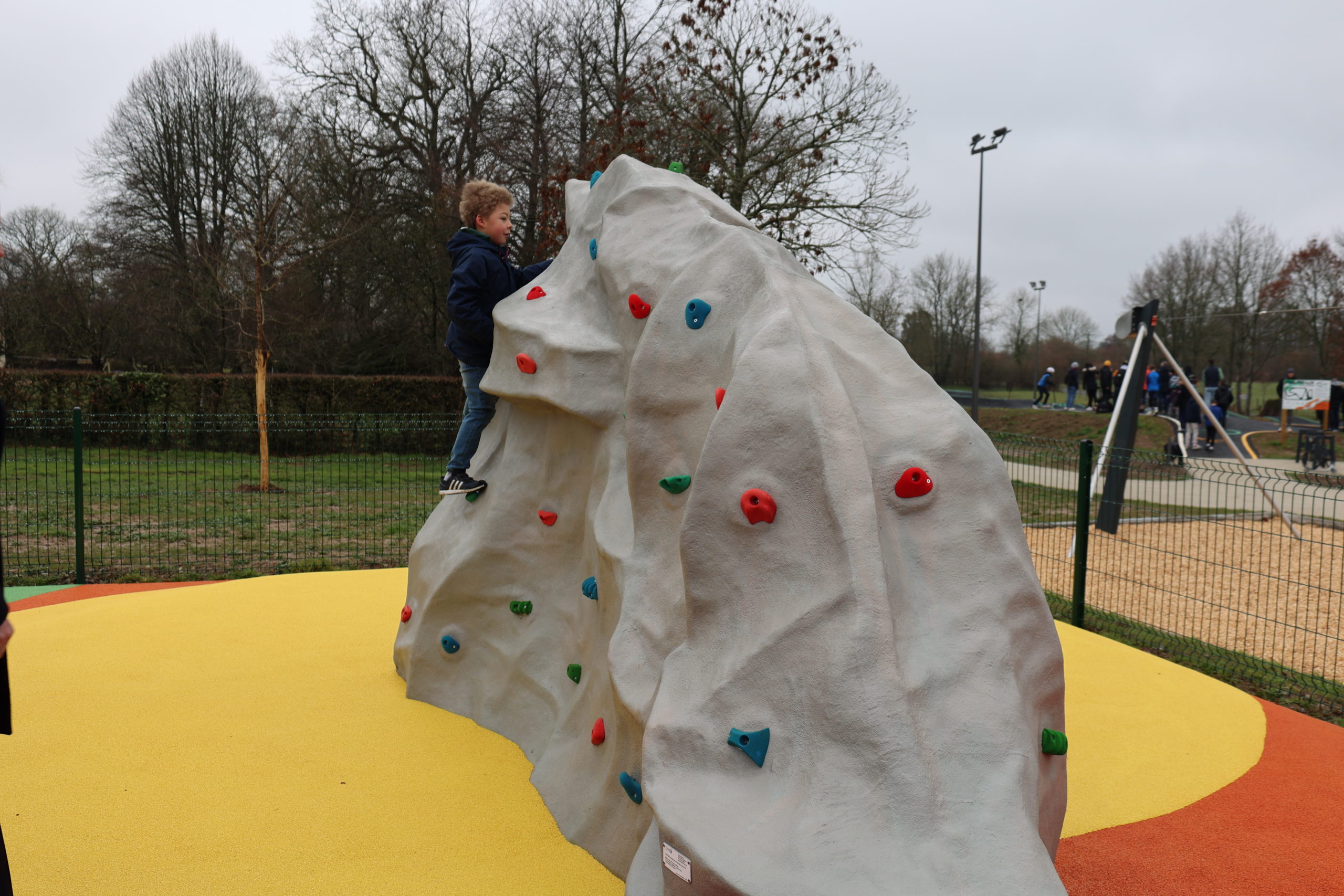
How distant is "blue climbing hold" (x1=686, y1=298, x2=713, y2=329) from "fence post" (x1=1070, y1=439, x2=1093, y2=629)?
563 cm

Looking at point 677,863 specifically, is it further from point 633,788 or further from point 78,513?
point 78,513

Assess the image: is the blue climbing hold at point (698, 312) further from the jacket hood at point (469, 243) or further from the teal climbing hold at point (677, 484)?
the jacket hood at point (469, 243)

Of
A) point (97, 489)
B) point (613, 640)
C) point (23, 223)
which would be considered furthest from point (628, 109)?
point (23, 223)

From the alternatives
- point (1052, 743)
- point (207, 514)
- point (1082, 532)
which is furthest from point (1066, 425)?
point (1052, 743)

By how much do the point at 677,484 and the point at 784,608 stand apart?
0.86 meters

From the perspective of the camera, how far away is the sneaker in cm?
535

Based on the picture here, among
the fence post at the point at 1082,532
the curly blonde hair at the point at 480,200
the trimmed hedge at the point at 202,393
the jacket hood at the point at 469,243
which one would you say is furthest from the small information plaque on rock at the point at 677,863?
the trimmed hedge at the point at 202,393

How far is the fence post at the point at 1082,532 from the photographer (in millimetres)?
8219

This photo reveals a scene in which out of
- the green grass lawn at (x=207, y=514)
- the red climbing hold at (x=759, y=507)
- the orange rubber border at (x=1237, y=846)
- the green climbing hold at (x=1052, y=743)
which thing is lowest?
the orange rubber border at (x=1237, y=846)

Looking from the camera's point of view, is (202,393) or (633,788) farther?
(202,393)

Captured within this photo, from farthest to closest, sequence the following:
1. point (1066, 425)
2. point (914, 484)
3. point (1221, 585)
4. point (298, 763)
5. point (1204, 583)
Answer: point (1066, 425) → point (1204, 583) → point (1221, 585) → point (298, 763) → point (914, 484)

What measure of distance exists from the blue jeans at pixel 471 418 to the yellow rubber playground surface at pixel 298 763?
150 cm

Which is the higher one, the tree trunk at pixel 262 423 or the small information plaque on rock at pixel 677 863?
the tree trunk at pixel 262 423

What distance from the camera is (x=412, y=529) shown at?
1185 centimetres
